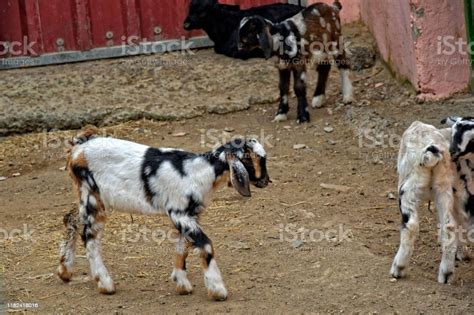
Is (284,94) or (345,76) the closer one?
(284,94)

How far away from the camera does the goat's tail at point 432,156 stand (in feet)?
21.5

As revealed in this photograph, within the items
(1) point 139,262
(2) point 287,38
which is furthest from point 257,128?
(1) point 139,262

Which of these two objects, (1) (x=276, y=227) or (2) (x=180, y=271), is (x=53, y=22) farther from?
(2) (x=180, y=271)

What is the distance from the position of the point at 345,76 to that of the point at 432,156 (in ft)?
15.1

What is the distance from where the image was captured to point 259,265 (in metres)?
7.24

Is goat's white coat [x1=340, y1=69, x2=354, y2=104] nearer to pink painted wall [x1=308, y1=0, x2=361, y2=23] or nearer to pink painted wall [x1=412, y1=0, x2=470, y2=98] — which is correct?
pink painted wall [x1=412, y1=0, x2=470, y2=98]

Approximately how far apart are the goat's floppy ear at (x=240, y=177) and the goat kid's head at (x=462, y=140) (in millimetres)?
1383

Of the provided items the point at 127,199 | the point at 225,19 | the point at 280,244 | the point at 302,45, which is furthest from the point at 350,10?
the point at 127,199

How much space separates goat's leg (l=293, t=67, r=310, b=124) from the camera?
10625mm

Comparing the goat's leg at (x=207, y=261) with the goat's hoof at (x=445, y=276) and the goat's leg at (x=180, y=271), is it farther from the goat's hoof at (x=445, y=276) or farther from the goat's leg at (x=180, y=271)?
the goat's hoof at (x=445, y=276)

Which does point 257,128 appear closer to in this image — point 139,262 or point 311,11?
point 311,11

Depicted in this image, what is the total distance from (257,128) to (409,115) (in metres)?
1.54

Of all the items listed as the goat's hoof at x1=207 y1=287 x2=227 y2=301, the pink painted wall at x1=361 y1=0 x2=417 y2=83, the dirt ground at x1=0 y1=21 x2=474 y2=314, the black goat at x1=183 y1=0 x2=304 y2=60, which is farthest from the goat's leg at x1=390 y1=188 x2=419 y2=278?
the black goat at x1=183 y1=0 x2=304 y2=60

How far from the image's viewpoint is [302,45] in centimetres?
1072
